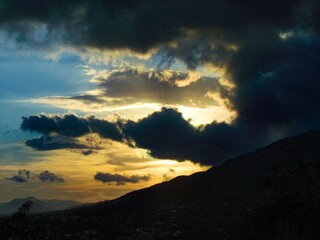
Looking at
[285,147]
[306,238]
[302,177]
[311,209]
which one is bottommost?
[306,238]

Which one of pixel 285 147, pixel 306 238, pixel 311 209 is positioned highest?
pixel 285 147

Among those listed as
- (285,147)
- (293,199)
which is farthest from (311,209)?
(285,147)

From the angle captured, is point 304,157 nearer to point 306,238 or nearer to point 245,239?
point 306,238

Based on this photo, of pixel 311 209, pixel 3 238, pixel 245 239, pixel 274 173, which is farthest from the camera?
pixel 245 239

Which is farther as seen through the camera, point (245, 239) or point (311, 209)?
point (245, 239)

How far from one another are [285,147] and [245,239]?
69.6 feet

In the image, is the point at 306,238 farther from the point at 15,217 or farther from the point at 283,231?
the point at 15,217

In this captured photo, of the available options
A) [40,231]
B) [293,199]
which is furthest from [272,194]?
[40,231]

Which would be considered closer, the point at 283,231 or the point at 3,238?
the point at 3,238

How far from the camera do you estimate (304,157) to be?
79375 mm

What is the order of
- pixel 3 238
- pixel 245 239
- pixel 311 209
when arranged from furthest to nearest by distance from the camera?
1. pixel 245 239
2. pixel 311 209
3. pixel 3 238

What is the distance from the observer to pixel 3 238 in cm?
A: 4775

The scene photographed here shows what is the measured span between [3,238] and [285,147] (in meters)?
50.7

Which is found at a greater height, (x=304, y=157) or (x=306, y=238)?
(x=304, y=157)
